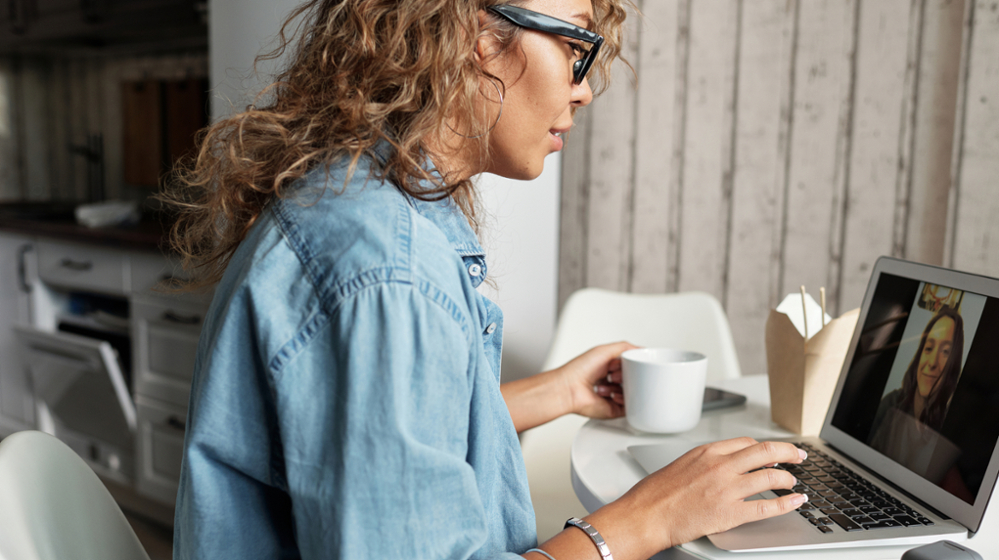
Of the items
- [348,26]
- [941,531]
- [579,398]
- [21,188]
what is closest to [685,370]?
[579,398]

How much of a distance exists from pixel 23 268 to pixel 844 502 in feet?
9.68

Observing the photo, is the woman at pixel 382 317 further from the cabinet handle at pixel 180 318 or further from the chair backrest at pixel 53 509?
the cabinet handle at pixel 180 318

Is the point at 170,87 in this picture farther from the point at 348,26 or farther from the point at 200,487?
the point at 200,487

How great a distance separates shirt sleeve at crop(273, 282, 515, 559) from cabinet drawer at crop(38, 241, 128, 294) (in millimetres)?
2176

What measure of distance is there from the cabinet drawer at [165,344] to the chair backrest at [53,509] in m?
1.50

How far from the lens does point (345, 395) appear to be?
1.55 ft

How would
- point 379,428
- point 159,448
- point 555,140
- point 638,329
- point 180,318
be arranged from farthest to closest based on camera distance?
point 159,448 < point 180,318 < point 638,329 < point 555,140 < point 379,428

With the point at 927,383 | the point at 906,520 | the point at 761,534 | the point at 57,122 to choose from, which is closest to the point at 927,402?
the point at 927,383

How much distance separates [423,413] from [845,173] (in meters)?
1.68

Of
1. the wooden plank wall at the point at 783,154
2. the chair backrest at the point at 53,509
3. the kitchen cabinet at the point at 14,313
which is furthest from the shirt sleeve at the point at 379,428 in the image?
the kitchen cabinet at the point at 14,313

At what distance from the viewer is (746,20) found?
6.36 feet

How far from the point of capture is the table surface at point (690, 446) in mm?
636

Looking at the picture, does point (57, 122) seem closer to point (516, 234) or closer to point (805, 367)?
point (516, 234)

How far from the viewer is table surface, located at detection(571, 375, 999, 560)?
636 millimetres
